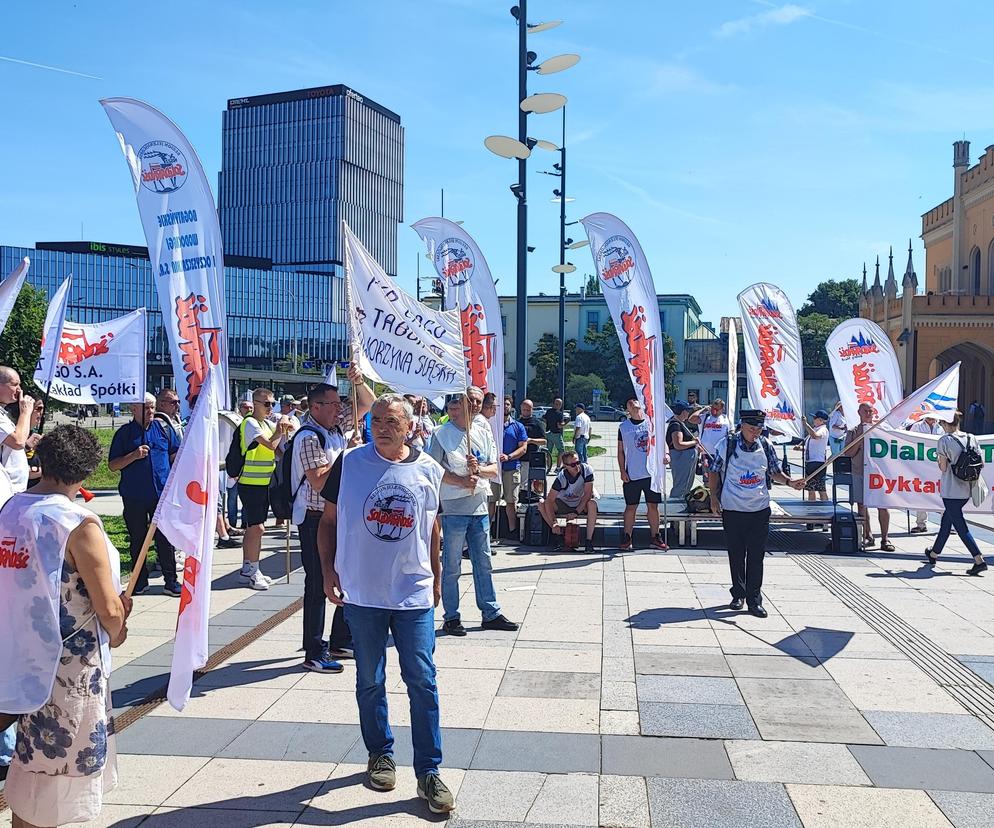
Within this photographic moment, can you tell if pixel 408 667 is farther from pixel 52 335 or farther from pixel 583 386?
pixel 583 386

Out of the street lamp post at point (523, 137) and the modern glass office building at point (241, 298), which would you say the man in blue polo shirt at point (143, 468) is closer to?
the street lamp post at point (523, 137)

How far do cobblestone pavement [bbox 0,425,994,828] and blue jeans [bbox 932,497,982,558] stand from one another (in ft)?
5.61

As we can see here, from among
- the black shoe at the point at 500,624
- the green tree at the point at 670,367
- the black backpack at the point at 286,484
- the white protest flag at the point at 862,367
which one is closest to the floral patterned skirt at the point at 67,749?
the black backpack at the point at 286,484

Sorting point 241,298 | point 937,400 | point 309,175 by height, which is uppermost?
point 309,175

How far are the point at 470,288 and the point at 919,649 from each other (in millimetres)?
7306

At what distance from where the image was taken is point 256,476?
971 centimetres

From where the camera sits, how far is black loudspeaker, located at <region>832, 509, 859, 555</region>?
464 inches

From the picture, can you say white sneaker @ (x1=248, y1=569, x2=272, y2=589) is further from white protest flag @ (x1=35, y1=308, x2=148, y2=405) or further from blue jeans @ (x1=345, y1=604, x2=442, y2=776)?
blue jeans @ (x1=345, y1=604, x2=442, y2=776)

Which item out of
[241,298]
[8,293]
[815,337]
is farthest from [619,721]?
[241,298]

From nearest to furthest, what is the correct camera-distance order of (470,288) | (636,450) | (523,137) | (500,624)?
1. (500,624)
2. (636,450)
3. (470,288)
4. (523,137)

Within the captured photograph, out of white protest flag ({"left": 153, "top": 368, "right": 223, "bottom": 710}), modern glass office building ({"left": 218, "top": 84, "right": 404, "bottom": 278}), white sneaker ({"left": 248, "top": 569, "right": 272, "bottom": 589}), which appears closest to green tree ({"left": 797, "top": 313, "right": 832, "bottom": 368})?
modern glass office building ({"left": 218, "top": 84, "right": 404, "bottom": 278})

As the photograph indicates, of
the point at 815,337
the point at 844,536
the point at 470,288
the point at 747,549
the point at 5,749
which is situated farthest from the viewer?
the point at 815,337

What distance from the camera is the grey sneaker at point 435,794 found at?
415 centimetres

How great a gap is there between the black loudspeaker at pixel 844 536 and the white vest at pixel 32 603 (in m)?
10.1
